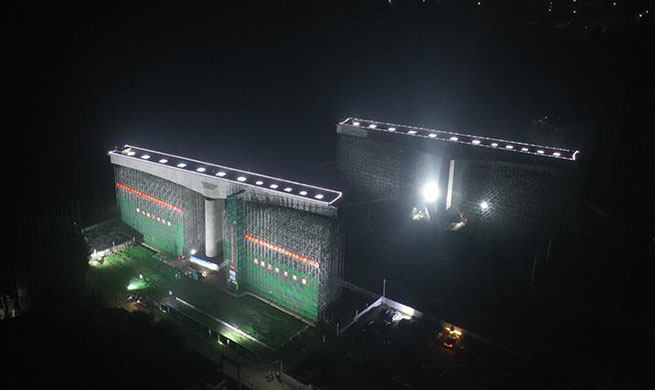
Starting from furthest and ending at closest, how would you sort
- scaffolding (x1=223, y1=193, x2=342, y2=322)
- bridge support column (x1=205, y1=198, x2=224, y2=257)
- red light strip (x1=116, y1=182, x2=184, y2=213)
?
red light strip (x1=116, y1=182, x2=184, y2=213)
bridge support column (x1=205, y1=198, x2=224, y2=257)
scaffolding (x1=223, y1=193, x2=342, y2=322)

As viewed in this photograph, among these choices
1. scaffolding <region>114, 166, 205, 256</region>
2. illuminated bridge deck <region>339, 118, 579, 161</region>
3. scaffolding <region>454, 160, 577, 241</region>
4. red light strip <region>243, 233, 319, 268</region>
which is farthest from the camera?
illuminated bridge deck <region>339, 118, 579, 161</region>

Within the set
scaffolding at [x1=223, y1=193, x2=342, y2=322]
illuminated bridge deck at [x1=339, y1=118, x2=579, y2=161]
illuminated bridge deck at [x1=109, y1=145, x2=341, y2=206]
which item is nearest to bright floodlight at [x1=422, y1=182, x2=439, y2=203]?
illuminated bridge deck at [x1=339, y1=118, x2=579, y2=161]

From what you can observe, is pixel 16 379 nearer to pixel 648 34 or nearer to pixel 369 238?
pixel 369 238

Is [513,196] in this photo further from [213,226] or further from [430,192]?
[213,226]

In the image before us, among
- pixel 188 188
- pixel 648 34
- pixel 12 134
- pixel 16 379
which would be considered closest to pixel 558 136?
pixel 648 34

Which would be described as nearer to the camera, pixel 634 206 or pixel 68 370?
pixel 68 370

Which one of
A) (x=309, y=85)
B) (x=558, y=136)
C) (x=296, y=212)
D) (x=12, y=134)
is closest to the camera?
(x=296, y=212)

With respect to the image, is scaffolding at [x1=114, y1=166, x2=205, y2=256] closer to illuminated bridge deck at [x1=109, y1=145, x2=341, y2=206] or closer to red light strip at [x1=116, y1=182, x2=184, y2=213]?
red light strip at [x1=116, y1=182, x2=184, y2=213]
